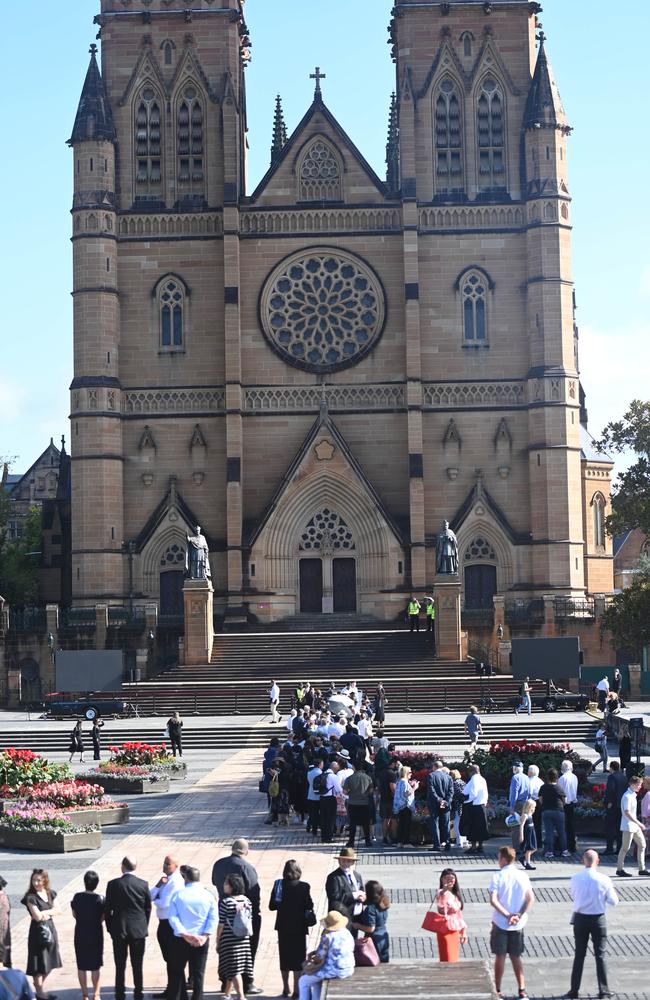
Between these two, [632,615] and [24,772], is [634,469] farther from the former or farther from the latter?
[24,772]

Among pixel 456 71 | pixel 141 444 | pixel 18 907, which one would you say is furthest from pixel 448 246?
pixel 18 907

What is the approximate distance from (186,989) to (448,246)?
5296 centimetres

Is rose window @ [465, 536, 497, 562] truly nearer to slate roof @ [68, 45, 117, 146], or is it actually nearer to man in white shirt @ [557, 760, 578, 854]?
slate roof @ [68, 45, 117, 146]

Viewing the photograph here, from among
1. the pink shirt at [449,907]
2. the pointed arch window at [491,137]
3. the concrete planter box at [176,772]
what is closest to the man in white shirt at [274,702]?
the concrete planter box at [176,772]

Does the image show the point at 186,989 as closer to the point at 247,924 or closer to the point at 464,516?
the point at 247,924

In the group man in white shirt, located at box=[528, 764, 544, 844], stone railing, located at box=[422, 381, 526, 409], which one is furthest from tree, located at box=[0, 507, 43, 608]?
man in white shirt, located at box=[528, 764, 544, 844]

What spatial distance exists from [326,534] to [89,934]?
49950mm

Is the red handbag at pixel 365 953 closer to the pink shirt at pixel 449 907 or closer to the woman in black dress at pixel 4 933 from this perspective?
the pink shirt at pixel 449 907

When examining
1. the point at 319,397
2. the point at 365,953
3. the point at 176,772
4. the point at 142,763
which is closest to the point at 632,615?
the point at 176,772

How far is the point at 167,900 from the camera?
1605 centimetres

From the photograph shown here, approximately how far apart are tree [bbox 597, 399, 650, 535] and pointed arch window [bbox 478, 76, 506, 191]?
2391 centimetres

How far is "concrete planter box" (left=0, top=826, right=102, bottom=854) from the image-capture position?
2634 cm

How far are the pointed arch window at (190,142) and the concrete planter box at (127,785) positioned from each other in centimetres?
3704

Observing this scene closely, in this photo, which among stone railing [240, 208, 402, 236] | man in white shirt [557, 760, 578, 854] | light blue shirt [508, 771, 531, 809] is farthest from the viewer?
stone railing [240, 208, 402, 236]
